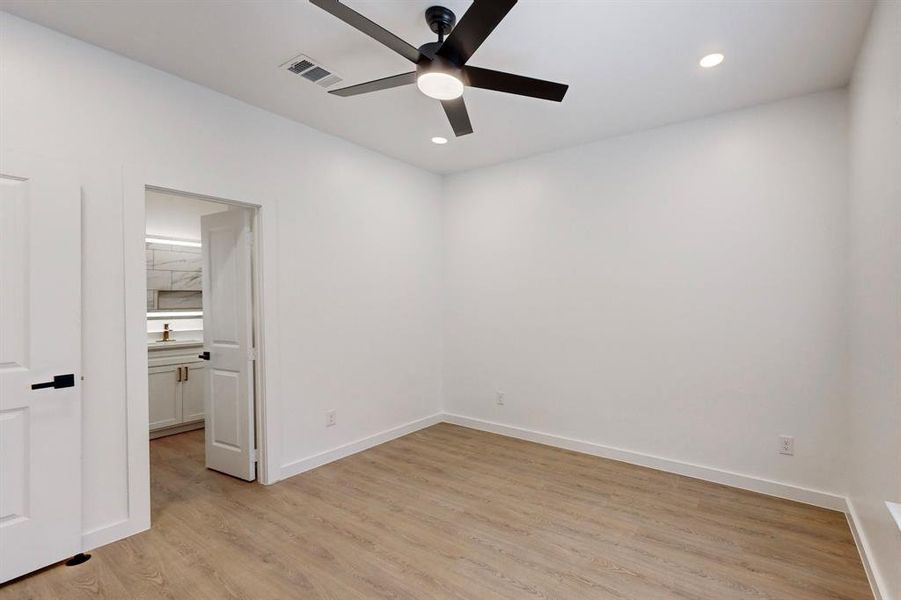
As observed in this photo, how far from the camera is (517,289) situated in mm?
4516

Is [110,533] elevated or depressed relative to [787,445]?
depressed

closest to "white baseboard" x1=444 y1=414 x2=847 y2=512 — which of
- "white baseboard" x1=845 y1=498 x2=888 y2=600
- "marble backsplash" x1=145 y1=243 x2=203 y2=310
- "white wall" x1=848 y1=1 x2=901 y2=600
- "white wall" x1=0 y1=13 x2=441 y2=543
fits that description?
"white baseboard" x1=845 y1=498 x2=888 y2=600

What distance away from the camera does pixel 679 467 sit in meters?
3.55

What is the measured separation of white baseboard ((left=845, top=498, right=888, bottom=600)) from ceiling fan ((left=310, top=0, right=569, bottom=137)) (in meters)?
2.82

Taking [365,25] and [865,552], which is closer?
[365,25]

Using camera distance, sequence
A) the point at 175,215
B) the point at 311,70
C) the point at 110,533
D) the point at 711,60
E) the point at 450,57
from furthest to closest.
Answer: the point at 175,215
the point at 311,70
the point at 711,60
the point at 110,533
the point at 450,57

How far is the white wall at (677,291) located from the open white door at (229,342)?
235 cm

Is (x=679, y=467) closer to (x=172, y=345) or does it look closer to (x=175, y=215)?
(x=172, y=345)

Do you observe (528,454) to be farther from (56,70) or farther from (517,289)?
(56,70)

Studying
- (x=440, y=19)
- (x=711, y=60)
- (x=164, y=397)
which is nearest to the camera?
(x=440, y=19)

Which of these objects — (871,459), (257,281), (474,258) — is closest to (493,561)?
(871,459)

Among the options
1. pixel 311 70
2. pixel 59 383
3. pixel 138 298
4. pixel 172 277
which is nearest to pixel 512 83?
pixel 311 70

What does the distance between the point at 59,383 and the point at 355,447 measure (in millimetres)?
2290

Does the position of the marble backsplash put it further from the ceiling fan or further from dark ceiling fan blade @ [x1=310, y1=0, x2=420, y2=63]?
dark ceiling fan blade @ [x1=310, y1=0, x2=420, y2=63]
